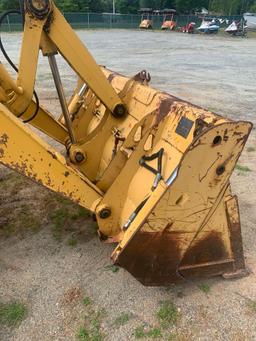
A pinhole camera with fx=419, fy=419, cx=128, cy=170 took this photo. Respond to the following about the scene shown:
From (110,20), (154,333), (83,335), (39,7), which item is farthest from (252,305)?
(110,20)

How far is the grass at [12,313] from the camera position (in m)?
2.67

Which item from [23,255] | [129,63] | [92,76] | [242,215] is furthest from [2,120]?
[129,63]

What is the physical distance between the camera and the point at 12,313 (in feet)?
8.98

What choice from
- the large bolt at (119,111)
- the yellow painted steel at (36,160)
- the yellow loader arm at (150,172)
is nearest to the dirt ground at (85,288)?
the yellow loader arm at (150,172)

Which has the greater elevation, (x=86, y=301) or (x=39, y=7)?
(x=39, y=7)

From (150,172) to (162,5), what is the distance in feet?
198

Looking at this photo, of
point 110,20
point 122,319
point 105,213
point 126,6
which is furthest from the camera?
point 126,6

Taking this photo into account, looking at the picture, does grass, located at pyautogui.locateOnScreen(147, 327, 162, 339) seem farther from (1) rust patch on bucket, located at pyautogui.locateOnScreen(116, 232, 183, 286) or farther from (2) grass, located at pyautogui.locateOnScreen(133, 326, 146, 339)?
(1) rust patch on bucket, located at pyautogui.locateOnScreen(116, 232, 183, 286)

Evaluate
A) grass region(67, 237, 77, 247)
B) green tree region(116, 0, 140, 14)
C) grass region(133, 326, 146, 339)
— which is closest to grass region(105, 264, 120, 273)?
grass region(67, 237, 77, 247)

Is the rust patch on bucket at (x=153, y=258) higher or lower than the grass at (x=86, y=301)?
higher

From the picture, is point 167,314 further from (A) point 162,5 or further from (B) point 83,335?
(A) point 162,5

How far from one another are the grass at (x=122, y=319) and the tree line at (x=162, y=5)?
4446 cm

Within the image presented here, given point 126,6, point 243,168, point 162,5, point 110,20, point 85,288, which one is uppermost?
point 85,288

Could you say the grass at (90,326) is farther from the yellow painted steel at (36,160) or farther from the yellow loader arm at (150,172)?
the yellow painted steel at (36,160)
